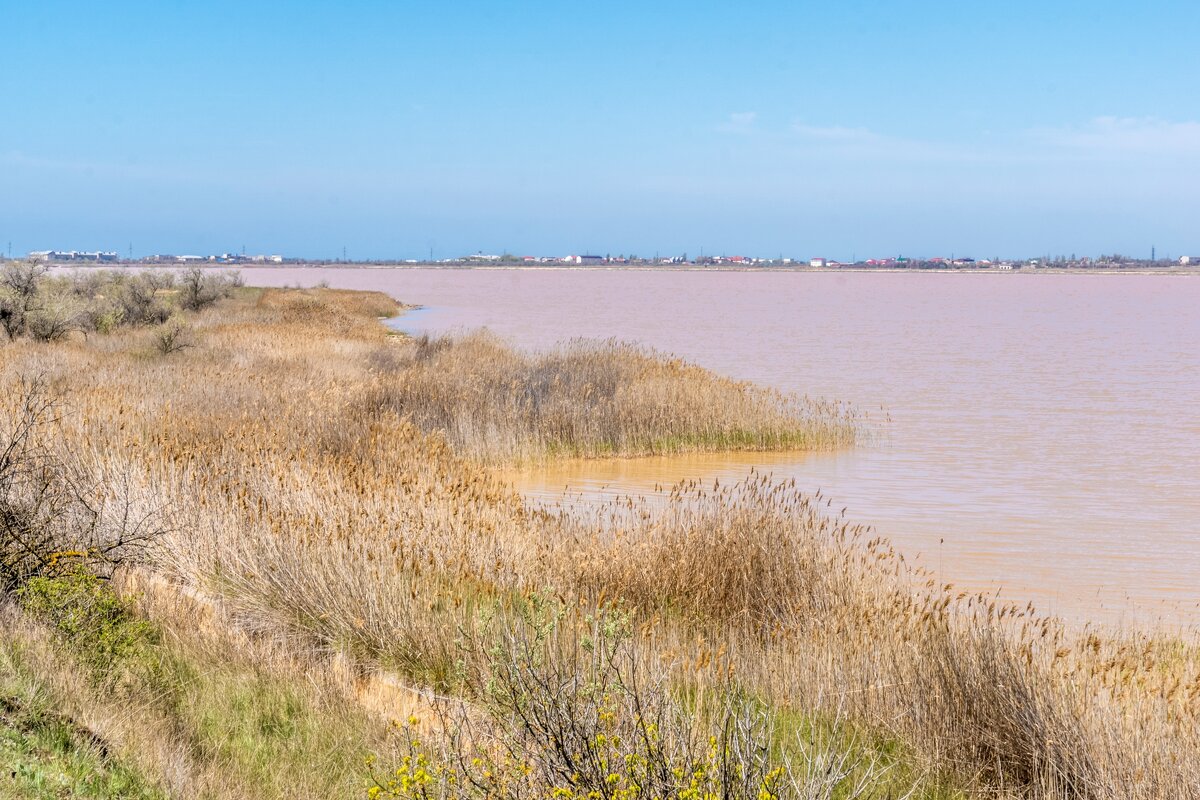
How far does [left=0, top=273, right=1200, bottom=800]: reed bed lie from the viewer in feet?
17.7

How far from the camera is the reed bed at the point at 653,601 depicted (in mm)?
5391

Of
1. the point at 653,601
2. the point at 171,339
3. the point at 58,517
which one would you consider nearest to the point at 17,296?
the point at 171,339

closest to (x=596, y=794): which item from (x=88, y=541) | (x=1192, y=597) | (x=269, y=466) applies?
(x=88, y=541)

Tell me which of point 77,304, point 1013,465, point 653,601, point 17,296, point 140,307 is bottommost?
point 1013,465

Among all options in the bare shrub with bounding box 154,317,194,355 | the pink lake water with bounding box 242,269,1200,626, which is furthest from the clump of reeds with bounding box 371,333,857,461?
the bare shrub with bounding box 154,317,194,355

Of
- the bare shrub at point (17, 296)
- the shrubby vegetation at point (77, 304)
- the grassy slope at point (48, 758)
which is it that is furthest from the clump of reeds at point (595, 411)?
the grassy slope at point (48, 758)

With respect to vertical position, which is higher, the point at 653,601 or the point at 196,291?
the point at 196,291

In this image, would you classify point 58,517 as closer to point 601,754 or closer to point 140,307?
point 601,754

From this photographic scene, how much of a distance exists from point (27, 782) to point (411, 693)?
2.47 meters

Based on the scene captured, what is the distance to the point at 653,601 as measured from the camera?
26.0 ft

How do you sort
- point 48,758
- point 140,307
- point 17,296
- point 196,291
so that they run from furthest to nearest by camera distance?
point 196,291 → point 140,307 → point 17,296 → point 48,758

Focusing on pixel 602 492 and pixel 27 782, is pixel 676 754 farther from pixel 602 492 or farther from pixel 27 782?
pixel 602 492

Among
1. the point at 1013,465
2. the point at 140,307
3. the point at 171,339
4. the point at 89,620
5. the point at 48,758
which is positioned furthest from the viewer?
the point at 140,307

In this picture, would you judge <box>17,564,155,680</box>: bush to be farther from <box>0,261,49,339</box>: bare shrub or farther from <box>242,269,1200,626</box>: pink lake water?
<box>0,261,49,339</box>: bare shrub
